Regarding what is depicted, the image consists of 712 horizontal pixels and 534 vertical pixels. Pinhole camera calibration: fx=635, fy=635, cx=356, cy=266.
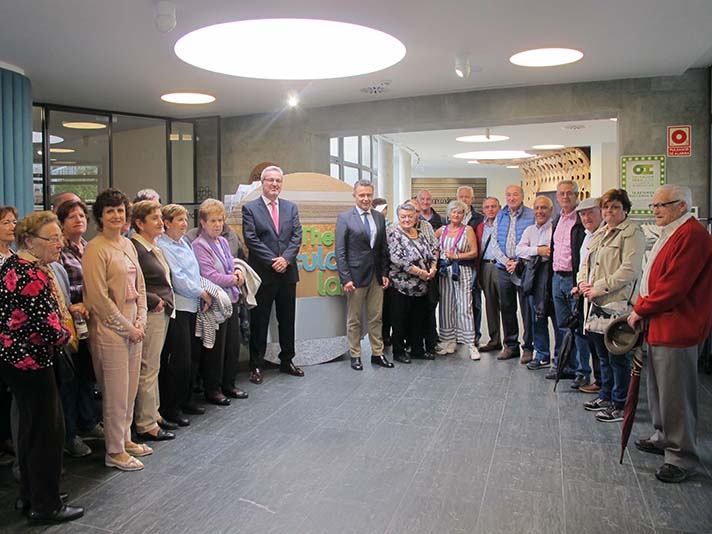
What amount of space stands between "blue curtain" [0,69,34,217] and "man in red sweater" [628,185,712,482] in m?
5.55

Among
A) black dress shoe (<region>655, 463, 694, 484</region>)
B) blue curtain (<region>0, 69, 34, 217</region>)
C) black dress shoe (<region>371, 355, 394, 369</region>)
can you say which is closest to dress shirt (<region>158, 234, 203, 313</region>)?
black dress shoe (<region>371, 355, 394, 369</region>)

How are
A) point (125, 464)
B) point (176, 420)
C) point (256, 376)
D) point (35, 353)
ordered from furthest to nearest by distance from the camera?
point (256, 376) → point (176, 420) → point (125, 464) → point (35, 353)

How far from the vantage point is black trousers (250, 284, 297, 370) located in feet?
16.9

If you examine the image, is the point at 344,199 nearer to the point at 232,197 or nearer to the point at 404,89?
the point at 232,197

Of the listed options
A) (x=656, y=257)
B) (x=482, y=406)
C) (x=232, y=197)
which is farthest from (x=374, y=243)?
(x=656, y=257)

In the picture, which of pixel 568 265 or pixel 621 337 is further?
pixel 568 265

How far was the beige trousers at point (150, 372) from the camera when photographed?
3.63 meters

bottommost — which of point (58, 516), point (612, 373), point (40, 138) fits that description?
point (58, 516)

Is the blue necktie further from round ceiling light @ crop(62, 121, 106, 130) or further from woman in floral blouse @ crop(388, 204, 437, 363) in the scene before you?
round ceiling light @ crop(62, 121, 106, 130)

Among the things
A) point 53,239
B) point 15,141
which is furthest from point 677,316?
point 15,141

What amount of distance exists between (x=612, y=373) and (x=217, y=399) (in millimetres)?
2711

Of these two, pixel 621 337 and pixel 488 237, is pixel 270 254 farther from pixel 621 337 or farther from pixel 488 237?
pixel 621 337

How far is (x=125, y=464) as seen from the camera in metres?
3.33

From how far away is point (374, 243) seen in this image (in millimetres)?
5543
